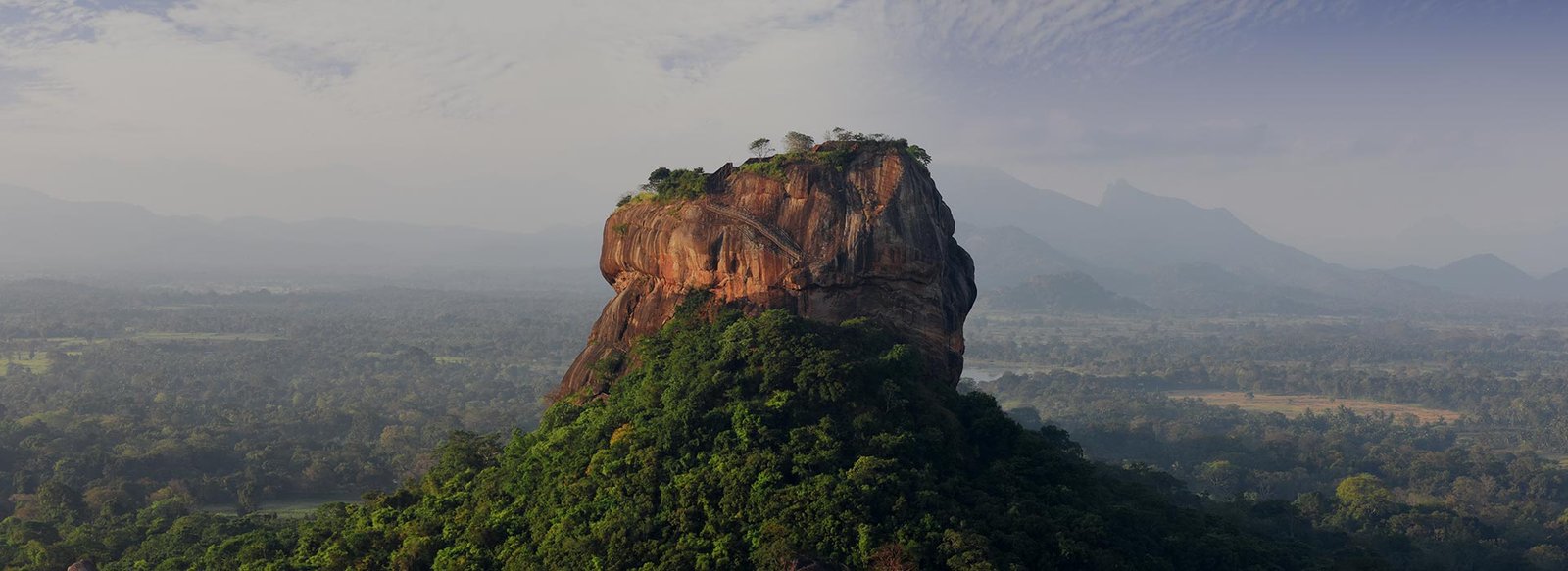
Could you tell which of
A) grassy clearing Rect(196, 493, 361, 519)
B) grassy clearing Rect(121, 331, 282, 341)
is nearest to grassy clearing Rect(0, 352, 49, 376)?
grassy clearing Rect(121, 331, 282, 341)

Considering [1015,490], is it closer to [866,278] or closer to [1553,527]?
[866,278]

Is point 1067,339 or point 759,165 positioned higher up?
point 759,165

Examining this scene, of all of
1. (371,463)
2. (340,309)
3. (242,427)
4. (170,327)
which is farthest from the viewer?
(340,309)

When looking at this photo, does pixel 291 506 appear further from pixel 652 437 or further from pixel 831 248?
pixel 831 248

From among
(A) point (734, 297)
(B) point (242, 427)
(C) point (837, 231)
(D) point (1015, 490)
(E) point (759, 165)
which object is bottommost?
(B) point (242, 427)

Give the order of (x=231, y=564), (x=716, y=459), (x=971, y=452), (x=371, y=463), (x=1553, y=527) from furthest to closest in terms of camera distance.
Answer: (x=371, y=463) → (x=1553, y=527) → (x=231, y=564) → (x=971, y=452) → (x=716, y=459)

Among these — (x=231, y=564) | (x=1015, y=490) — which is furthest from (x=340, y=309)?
(x=1015, y=490)
